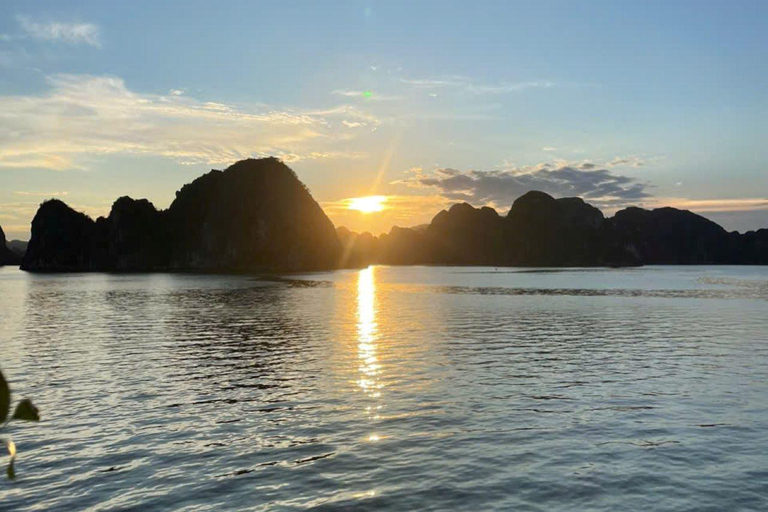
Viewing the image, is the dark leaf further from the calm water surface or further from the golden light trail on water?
the golden light trail on water

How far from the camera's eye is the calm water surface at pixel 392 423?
1530cm

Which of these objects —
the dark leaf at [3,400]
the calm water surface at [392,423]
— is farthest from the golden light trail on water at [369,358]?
the dark leaf at [3,400]

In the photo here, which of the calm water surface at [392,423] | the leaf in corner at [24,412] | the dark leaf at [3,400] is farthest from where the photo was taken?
the calm water surface at [392,423]

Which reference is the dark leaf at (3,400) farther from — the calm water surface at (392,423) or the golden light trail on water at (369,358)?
the golden light trail on water at (369,358)

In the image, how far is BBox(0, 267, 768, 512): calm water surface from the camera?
15297mm

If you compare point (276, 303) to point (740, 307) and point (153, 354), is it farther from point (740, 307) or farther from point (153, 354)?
point (740, 307)

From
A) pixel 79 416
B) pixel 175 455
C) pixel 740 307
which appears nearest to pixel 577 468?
pixel 175 455

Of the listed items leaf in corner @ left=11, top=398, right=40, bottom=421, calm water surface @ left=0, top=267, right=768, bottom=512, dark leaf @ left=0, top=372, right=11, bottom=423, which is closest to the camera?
dark leaf @ left=0, top=372, right=11, bottom=423

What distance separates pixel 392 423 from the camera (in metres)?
21.9

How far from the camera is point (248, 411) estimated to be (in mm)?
24141

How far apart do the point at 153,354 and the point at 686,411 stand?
107 feet

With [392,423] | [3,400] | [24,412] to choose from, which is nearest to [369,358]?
[392,423]

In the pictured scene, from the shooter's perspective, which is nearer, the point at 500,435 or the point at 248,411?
the point at 500,435

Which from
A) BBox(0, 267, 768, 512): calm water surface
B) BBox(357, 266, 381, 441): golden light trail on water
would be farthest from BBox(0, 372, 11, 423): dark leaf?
BBox(357, 266, 381, 441): golden light trail on water
